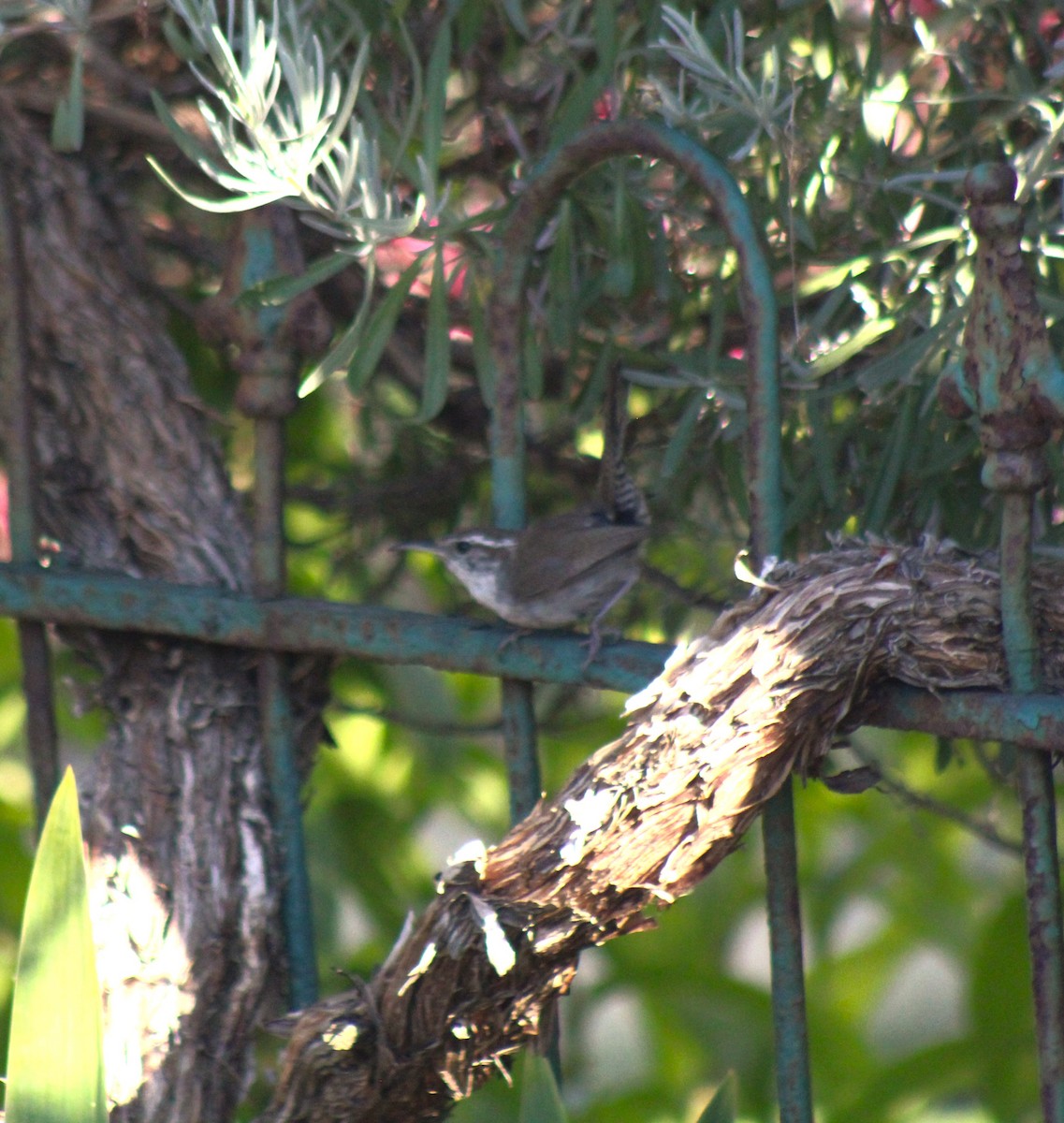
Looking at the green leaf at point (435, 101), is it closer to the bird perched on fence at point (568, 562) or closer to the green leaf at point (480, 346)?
the green leaf at point (480, 346)

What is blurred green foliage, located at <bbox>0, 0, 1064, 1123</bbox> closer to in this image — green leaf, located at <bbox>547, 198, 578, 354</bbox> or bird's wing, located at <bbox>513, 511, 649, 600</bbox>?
green leaf, located at <bbox>547, 198, 578, 354</bbox>

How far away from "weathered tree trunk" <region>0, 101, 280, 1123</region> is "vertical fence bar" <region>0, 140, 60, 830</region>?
0.12ft

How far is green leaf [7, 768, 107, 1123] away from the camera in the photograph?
3.57 ft

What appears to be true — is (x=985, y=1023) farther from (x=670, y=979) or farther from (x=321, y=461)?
(x=321, y=461)

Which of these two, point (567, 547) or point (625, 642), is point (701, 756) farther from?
point (567, 547)

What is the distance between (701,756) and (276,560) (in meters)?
0.63

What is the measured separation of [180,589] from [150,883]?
0.35 meters

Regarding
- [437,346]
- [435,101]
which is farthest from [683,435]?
[435,101]

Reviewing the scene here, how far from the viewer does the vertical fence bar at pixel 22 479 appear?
160 centimetres

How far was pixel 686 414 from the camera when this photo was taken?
1.76m

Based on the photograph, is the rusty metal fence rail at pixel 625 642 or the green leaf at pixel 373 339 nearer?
the rusty metal fence rail at pixel 625 642

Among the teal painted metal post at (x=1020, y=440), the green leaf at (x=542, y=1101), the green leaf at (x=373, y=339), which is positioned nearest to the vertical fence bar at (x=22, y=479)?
the green leaf at (x=373, y=339)

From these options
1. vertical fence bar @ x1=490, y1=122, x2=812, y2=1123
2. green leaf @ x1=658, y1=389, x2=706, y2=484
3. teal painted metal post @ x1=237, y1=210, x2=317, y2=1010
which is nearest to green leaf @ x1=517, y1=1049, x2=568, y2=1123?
vertical fence bar @ x1=490, y1=122, x2=812, y2=1123

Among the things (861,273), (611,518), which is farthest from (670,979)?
(861,273)
